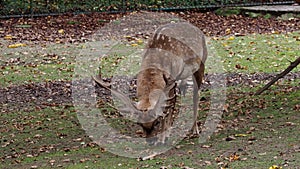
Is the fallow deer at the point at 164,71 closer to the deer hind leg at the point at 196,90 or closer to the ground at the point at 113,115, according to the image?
the deer hind leg at the point at 196,90

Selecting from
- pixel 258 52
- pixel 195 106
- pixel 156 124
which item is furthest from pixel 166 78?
pixel 258 52

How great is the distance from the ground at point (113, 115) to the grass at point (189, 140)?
0.01 meters

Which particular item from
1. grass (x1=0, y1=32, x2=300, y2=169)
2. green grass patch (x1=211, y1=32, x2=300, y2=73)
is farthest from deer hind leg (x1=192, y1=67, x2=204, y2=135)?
green grass patch (x1=211, y1=32, x2=300, y2=73)

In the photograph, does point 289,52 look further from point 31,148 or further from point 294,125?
point 31,148

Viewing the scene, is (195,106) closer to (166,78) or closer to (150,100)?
(166,78)

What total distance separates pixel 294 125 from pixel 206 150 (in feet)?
4.73

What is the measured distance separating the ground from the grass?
11mm

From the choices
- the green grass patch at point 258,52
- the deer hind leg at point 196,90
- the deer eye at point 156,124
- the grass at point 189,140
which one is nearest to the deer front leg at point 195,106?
the deer hind leg at point 196,90

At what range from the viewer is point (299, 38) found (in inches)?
647

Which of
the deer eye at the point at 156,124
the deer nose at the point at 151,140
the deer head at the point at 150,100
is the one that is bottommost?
the deer nose at the point at 151,140

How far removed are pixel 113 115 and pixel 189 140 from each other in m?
1.77

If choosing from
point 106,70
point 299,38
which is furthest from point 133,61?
point 299,38

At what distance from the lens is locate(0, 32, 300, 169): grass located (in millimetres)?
7410

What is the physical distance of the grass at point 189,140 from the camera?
741 centimetres
